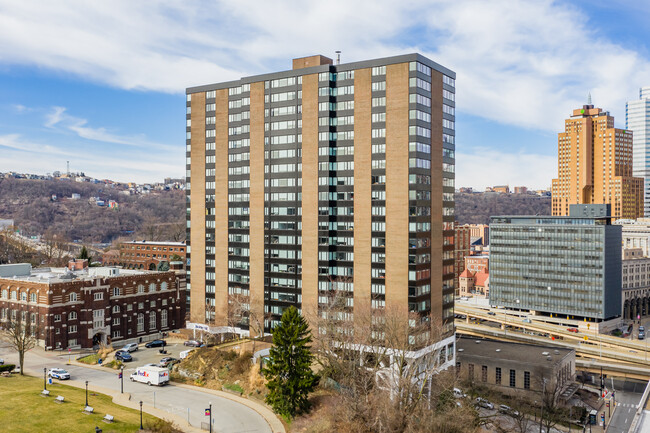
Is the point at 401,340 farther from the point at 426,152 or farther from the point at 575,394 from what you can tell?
the point at 575,394

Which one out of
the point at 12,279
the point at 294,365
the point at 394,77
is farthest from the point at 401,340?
the point at 12,279

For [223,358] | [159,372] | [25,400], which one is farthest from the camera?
[223,358]

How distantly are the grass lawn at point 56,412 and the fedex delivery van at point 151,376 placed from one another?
9647 millimetres

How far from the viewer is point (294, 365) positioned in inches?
2859

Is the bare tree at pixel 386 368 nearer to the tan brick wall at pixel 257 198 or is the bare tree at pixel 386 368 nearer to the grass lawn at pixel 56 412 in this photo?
the tan brick wall at pixel 257 198

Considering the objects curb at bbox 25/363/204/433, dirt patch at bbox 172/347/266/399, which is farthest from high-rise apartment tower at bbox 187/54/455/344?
curb at bbox 25/363/204/433

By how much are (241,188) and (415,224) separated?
3947 cm

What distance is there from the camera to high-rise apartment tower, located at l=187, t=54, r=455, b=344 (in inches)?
3620

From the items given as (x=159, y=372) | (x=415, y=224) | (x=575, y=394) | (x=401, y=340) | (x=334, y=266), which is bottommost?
(x=575, y=394)

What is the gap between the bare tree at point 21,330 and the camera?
291 ft

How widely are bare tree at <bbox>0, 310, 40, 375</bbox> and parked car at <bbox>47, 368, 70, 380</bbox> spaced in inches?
253

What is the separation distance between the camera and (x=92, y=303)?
111 m

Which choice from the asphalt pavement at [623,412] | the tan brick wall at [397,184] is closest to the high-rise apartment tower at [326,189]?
the tan brick wall at [397,184]

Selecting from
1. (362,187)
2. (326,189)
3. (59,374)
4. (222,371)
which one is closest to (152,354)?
(59,374)
